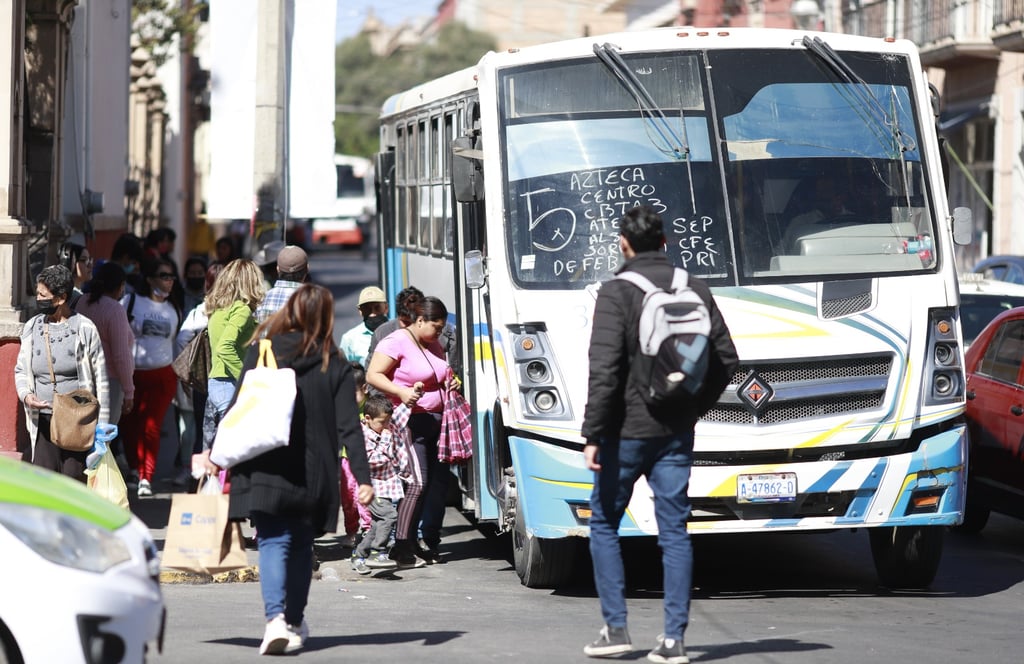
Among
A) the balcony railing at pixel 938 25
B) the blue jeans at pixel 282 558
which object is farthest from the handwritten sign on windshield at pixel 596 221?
the balcony railing at pixel 938 25

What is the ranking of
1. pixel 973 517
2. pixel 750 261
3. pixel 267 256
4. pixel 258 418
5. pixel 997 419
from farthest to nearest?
pixel 973 517, pixel 267 256, pixel 997 419, pixel 750 261, pixel 258 418

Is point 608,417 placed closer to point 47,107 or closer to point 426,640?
point 426,640

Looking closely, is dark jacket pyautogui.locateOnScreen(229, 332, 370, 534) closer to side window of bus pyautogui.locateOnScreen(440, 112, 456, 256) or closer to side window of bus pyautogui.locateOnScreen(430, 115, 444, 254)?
side window of bus pyautogui.locateOnScreen(440, 112, 456, 256)

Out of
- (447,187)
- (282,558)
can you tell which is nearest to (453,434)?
(447,187)

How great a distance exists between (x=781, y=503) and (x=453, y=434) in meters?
2.40

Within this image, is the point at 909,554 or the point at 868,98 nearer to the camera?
the point at 909,554

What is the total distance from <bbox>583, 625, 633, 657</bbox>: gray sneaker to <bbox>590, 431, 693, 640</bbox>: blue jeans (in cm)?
3

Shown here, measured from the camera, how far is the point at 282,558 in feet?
23.5

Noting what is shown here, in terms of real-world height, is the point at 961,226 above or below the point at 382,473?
above

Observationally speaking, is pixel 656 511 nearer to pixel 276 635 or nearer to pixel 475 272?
pixel 276 635

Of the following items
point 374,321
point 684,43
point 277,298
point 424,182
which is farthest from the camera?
point 424,182

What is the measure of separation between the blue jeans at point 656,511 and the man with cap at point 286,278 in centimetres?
297

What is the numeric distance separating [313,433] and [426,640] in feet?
4.02

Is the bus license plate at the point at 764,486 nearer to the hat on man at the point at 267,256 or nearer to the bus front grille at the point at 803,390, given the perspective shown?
the bus front grille at the point at 803,390
